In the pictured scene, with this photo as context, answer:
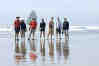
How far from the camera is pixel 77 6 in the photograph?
101 metres

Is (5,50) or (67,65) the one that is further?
(5,50)

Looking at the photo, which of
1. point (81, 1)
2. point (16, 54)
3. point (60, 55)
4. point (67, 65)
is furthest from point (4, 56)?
point (81, 1)

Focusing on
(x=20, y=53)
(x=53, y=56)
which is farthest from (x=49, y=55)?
(x=20, y=53)

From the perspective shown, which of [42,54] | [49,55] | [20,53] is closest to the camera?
[49,55]

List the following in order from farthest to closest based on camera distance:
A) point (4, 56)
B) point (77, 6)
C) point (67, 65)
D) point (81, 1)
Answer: point (81, 1)
point (77, 6)
point (4, 56)
point (67, 65)

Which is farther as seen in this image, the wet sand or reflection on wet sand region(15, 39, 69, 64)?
reflection on wet sand region(15, 39, 69, 64)

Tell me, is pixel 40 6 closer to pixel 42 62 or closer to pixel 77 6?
pixel 77 6

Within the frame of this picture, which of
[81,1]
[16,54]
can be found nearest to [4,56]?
[16,54]

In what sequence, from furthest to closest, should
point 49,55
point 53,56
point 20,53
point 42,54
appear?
1. point 20,53
2. point 42,54
3. point 49,55
4. point 53,56

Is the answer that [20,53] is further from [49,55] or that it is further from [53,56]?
[53,56]

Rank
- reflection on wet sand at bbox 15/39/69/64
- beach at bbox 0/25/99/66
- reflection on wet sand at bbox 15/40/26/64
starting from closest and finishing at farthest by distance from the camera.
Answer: beach at bbox 0/25/99/66
reflection on wet sand at bbox 15/39/69/64
reflection on wet sand at bbox 15/40/26/64

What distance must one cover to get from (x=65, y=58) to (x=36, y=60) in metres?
1.33

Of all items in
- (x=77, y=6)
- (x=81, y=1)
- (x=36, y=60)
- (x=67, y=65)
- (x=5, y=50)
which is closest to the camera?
(x=67, y=65)

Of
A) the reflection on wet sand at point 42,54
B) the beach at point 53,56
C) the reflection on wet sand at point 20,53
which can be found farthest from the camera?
the reflection on wet sand at point 20,53
